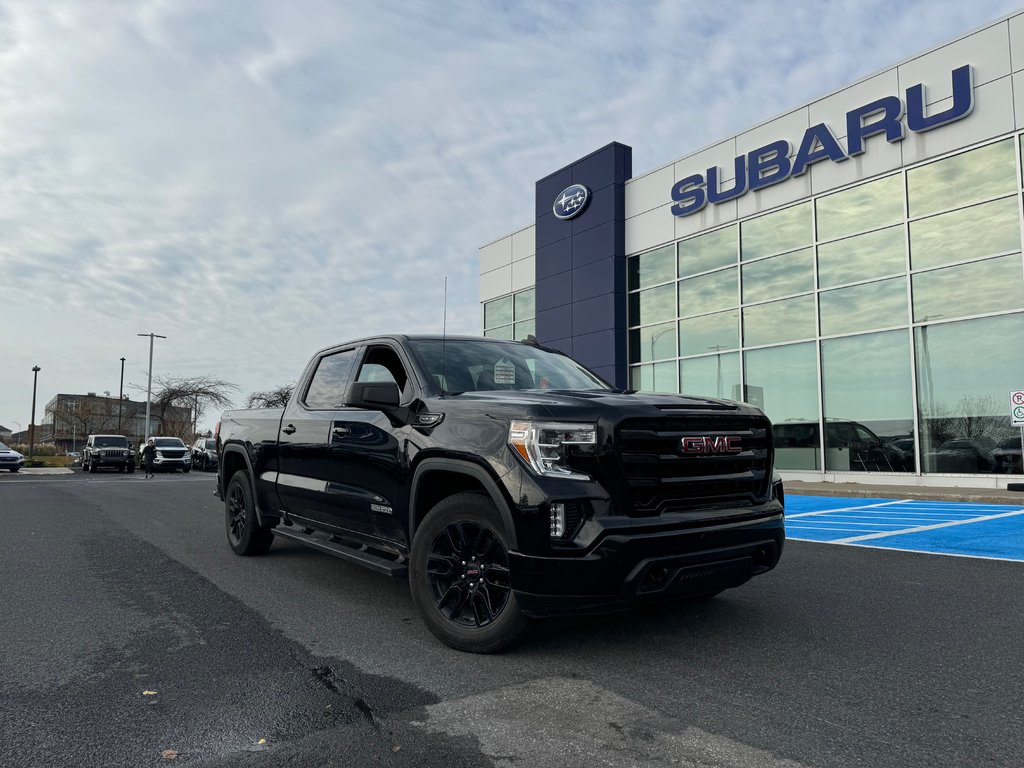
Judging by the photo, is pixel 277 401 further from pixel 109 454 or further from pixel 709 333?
pixel 109 454

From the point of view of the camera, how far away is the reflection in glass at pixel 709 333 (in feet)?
63.8

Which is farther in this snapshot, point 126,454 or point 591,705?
point 126,454

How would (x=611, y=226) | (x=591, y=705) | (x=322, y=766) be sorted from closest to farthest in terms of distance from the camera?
(x=322, y=766) < (x=591, y=705) < (x=611, y=226)

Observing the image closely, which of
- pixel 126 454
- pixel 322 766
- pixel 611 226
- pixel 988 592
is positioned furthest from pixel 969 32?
pixel 126 454

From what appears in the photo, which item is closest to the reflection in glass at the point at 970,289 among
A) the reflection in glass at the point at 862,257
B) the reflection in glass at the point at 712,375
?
the reflection in glass at the point at 862,257

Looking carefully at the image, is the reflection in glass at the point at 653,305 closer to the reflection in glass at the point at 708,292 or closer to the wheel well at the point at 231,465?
the reflection in glass at the point at 708,292

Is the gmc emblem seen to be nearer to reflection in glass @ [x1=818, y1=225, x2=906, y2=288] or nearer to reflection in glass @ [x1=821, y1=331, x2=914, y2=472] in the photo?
reflection in glass @ [x1=821, y1=331, x2=914, y2=472]

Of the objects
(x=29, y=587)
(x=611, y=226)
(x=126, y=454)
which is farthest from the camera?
(x=126, y=454)

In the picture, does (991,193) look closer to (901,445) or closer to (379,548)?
(901,445)

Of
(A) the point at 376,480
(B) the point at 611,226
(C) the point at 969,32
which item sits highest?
(C) the point at 969,32

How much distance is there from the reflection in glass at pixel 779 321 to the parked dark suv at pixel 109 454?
27725 millimetres

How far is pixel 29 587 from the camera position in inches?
230

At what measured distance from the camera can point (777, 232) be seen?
1833 cm

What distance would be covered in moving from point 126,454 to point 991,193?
33.4 metres
